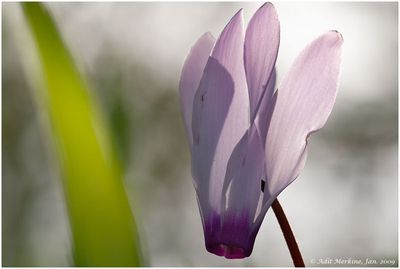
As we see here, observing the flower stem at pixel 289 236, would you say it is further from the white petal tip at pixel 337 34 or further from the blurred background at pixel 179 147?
the blurred background at pixel 179 147

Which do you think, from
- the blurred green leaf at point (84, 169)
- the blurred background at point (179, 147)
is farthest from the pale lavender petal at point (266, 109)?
the blurred background at point (179, 147)

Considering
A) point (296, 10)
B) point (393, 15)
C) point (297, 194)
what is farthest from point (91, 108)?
point (393, 15)

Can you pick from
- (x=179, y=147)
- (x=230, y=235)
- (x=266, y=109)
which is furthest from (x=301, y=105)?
(x=179, y=147)

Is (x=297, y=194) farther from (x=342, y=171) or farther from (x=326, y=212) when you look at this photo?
(x=342, y=171)

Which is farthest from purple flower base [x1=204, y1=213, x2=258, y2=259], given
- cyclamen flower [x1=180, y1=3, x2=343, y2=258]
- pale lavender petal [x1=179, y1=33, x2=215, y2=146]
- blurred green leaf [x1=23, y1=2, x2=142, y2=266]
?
blurred green leaf [x1=23, y1=2, x2=142, y2=266]

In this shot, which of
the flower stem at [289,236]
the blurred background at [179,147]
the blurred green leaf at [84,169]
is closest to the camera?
the blurred green leaf at [84,169]

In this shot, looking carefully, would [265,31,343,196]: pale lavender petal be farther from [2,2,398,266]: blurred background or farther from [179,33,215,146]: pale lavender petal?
[2,2,398,266]: blurred background
